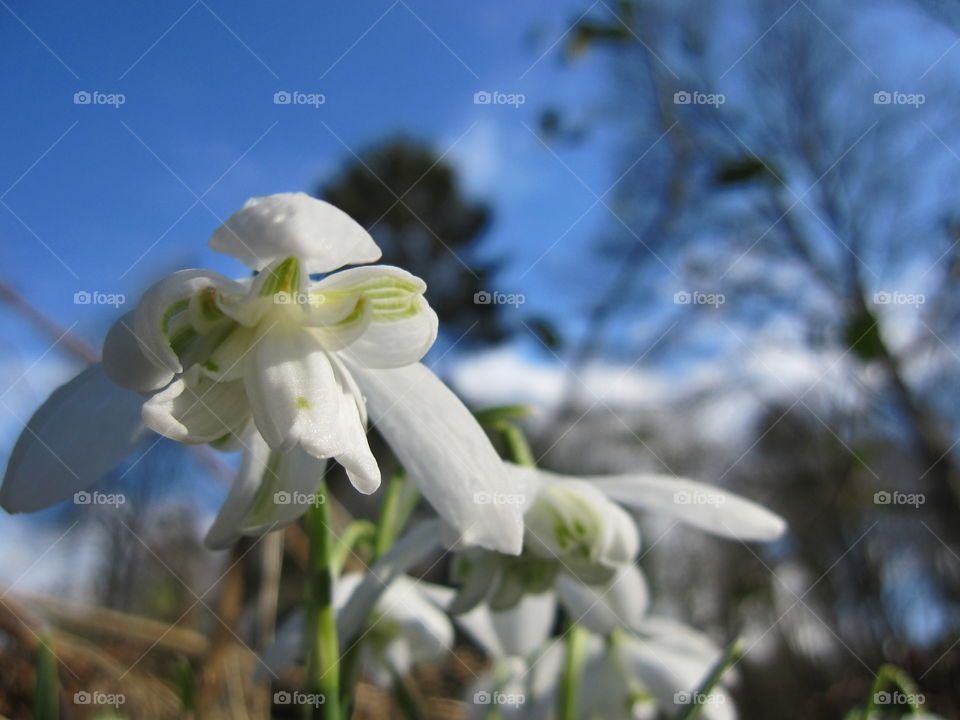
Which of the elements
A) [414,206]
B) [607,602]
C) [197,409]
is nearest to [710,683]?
[607,602]

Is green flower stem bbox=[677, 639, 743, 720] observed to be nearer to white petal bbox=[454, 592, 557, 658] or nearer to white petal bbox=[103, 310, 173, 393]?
white petal bbox=[454, 592, 557, 658]

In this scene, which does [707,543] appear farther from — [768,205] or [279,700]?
[279,700]

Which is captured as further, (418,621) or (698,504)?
(418,621)

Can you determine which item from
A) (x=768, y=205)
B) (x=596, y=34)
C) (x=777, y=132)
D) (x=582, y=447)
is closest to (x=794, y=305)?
(x=768, y=205)

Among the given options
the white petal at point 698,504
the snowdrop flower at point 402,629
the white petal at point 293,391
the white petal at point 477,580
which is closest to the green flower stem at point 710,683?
the white petal at point 698,504

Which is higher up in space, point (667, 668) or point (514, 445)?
point (514, 445)

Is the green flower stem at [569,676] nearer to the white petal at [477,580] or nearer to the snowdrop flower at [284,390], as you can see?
the white petal at [477,580]

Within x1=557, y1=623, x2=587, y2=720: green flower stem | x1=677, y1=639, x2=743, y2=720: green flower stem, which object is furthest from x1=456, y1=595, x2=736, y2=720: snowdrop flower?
x1=677, y1=639, x2=743, y2=720: green flower stem

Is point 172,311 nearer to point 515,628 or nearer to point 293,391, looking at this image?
point 293,391
